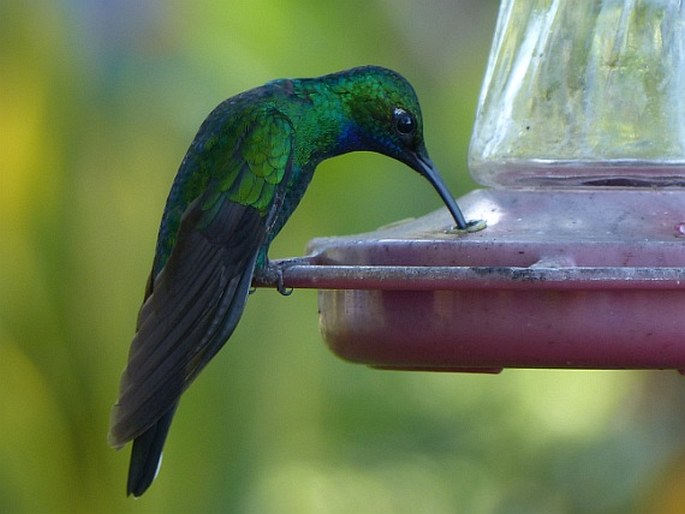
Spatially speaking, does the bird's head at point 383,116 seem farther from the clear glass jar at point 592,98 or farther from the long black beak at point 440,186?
the clear glass jar at point 592,98

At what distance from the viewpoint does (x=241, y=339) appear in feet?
18.1

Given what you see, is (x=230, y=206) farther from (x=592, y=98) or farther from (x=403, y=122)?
(x=592, y=98)

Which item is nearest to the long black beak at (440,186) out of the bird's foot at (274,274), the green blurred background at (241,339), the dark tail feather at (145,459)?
the bird's foot at (274,274)

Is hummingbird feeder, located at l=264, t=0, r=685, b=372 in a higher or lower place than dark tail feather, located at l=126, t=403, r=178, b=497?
Result: higher

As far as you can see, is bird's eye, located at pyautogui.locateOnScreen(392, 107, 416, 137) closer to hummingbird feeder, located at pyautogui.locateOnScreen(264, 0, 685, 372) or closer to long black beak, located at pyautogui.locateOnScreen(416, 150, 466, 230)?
long black beak, located at pyautogui.locateOnScreen(416, 150, 466, 230)

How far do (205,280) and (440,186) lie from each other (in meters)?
0.56

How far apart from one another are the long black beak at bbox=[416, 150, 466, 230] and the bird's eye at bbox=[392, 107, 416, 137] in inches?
2.3

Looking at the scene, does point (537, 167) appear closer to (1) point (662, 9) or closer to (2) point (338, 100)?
(1) point (662, 9)

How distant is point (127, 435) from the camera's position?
8.71 feet

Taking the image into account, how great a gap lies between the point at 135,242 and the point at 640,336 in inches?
133

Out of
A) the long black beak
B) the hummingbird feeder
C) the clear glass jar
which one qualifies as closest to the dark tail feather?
the hummingbird feeder

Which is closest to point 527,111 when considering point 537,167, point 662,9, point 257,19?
point 537,167

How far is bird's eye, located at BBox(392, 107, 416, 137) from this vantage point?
10.5ft

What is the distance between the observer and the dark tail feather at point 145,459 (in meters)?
3.06
